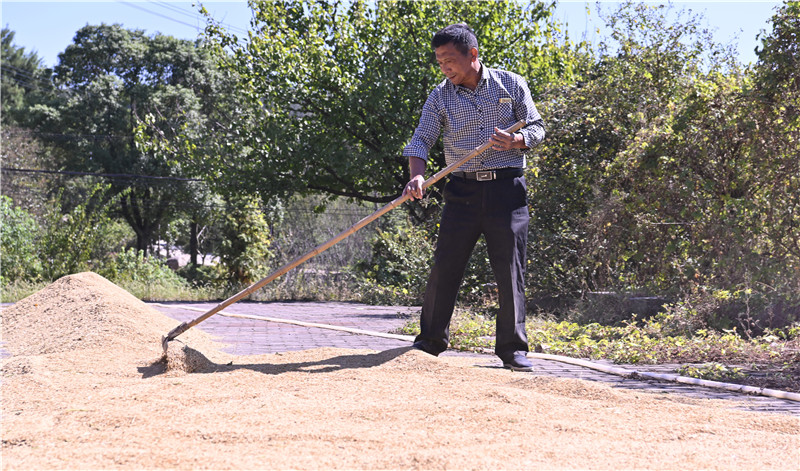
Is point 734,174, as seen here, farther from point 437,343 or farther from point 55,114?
point 55,114

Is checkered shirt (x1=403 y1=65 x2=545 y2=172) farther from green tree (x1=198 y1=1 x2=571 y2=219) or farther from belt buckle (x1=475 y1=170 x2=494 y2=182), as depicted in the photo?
green tree (x1=198 y1=1 x2=571 y2=219)

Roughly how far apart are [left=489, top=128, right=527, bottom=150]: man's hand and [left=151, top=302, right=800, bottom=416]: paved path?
1.37 meters

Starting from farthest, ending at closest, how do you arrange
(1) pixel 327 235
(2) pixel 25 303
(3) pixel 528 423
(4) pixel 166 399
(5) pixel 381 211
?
(1) pixel 327 235, (2) pixel 25 303, (5) pixel 381 211, (4) pixel 166 399, (3) pixel 528 423

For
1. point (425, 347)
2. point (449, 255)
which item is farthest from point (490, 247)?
point (425, 347)

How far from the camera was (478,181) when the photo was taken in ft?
15.1

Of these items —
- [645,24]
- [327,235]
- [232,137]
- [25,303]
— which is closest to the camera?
[25,303]

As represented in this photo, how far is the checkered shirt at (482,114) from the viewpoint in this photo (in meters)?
4.64

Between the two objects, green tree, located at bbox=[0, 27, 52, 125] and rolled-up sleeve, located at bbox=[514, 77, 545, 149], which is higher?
green tree, located at bbox=[0, 27, 52, 125]

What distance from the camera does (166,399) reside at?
3.18 meters

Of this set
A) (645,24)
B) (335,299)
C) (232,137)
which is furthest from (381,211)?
(232,137)

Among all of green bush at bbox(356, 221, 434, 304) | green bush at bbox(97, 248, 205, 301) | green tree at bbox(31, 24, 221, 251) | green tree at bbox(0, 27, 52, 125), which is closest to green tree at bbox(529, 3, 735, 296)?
green bush at bbox(356, 221, 434, 304)

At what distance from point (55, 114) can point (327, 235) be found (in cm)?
1847

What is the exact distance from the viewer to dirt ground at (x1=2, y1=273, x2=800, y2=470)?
2320 mm

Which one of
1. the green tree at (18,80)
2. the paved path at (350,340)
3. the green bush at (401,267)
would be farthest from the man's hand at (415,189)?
the green tree at (18,80)
